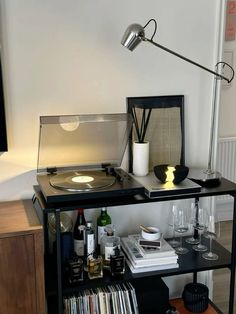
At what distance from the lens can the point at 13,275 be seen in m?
1.67

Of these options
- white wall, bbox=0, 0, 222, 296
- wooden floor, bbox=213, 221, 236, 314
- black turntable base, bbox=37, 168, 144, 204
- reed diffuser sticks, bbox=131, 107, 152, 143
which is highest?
white wall, bbox=0, 0, 222, 296

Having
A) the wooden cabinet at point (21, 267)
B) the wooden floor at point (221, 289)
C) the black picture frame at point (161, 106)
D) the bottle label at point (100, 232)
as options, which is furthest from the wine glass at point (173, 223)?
the wooden cabinet at point (21, 267)

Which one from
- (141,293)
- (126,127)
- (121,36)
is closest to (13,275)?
(141,293)

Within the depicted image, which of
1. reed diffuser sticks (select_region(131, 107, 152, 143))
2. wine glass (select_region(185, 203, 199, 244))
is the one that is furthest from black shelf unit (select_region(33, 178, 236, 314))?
reed diffuser sticks (select_region(131, 107, 152, 143))

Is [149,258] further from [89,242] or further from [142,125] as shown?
[142,125]

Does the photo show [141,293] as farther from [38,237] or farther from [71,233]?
[38,237]

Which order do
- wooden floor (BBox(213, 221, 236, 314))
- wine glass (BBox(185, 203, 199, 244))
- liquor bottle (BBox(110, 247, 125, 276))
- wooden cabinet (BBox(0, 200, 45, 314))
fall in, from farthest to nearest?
wooden floor (BBox(213, 221, 236, 314)), wine glass (BBox(185, 203, 199, 244)), liquor bottle (BBox(110, 247, 125, 276)), wooden cabinet (BBox(0, 200, 45, 314))

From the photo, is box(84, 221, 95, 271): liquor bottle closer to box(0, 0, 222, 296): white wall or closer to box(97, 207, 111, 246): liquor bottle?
box(97, 207, 111, 246): liquor bottle

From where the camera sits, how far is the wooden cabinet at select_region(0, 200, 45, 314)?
5.41ft

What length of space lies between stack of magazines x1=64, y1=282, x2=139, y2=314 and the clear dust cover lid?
556mm

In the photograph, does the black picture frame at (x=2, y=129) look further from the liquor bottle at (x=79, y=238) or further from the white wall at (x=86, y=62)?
the liquor bottle at (x=79, y=238)

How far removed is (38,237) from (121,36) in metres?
0.95

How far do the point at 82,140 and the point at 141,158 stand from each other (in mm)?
281

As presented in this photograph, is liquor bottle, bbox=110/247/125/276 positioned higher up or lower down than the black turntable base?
lower down
